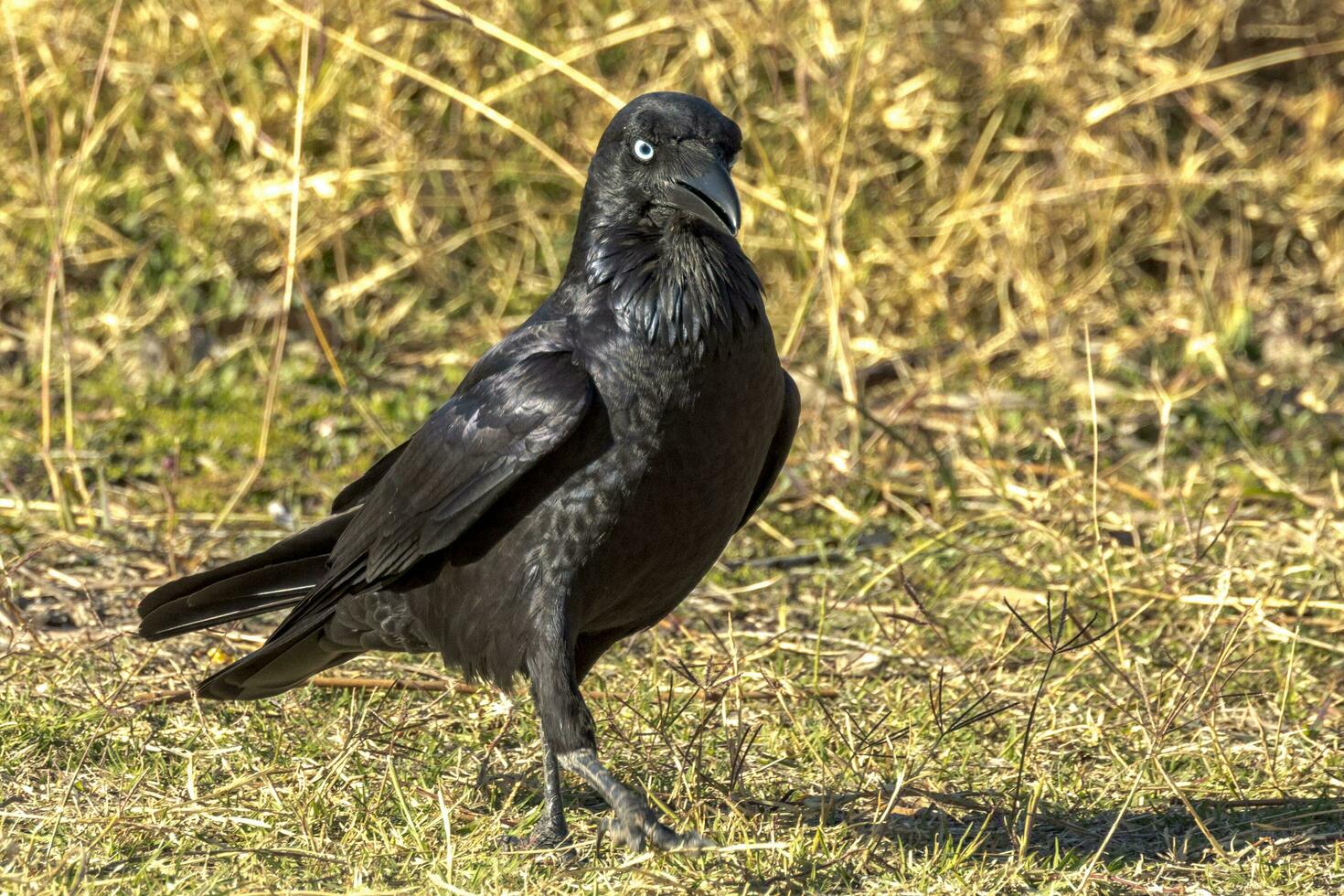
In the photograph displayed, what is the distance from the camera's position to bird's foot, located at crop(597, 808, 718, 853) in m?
2.62

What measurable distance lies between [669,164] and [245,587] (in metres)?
1.26

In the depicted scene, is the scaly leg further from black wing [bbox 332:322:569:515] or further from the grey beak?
the grey beak

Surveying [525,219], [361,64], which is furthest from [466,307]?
[361,64]

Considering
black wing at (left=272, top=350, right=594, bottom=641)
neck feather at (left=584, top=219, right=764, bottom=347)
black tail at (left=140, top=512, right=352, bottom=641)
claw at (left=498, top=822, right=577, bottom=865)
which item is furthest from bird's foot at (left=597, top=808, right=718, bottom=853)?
black tail at (left=140, top=512, right=352, bottom=641)

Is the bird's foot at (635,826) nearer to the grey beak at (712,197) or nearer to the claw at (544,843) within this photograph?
the claw at (544,843)

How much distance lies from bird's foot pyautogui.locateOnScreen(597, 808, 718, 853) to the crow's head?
3.35ft

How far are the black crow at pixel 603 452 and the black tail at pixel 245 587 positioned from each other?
24cm

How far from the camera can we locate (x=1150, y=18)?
21.5 ft

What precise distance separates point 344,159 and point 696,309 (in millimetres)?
3534

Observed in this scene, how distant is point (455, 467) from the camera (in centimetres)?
289

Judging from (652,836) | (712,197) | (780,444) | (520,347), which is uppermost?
(712,197)

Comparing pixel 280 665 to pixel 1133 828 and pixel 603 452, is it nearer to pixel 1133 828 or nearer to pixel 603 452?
pixel 603 452

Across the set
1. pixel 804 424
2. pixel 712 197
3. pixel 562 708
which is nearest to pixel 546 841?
pixel 562 708

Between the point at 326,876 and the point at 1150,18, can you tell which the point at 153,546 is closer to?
the point at 326,876
